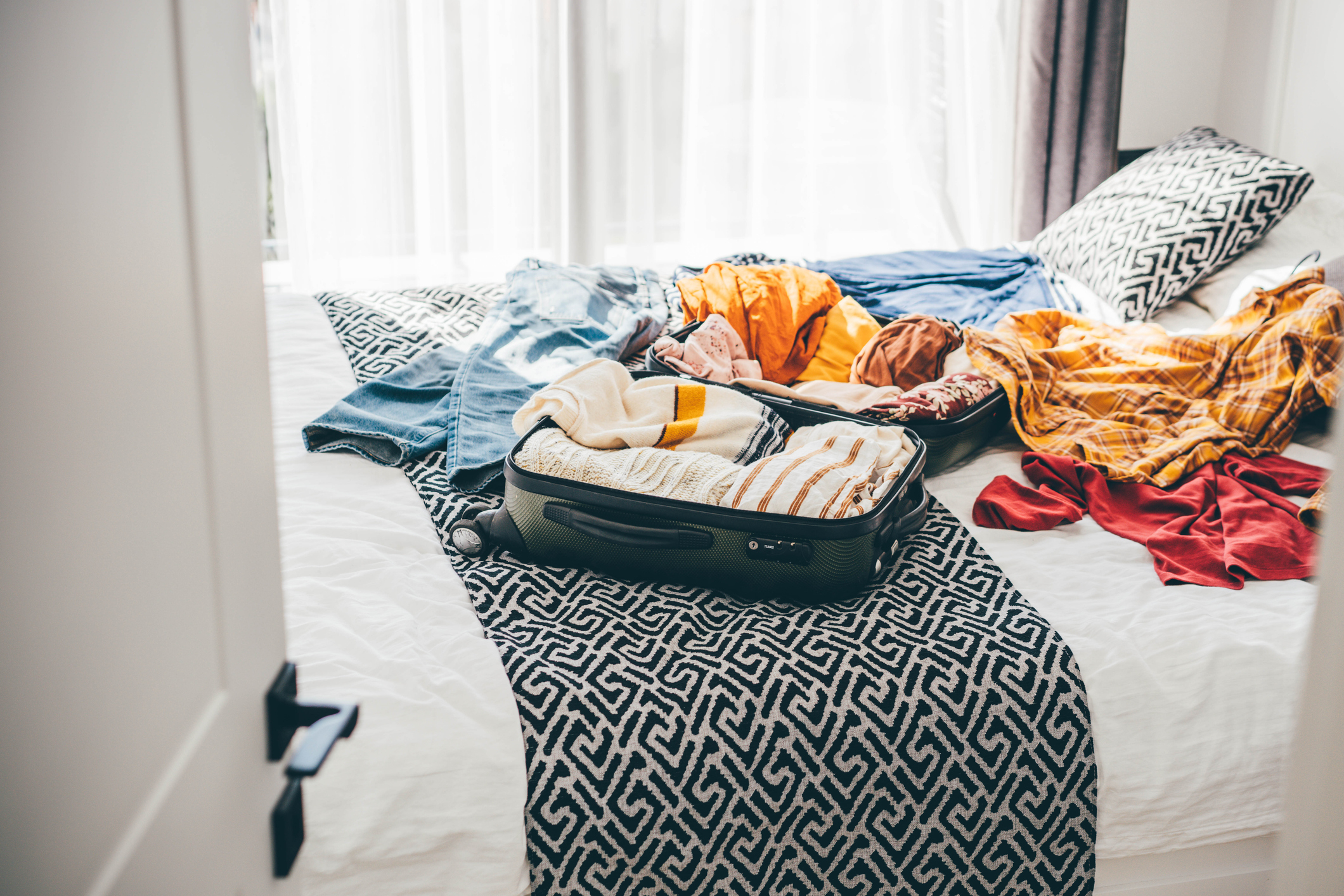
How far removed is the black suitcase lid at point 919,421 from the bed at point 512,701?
0.43ft

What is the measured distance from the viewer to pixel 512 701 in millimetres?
1058

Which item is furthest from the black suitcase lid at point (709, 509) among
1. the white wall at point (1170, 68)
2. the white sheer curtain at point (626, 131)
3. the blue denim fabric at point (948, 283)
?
the white wall at point (1170, 68)

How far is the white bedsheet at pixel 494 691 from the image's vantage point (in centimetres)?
99

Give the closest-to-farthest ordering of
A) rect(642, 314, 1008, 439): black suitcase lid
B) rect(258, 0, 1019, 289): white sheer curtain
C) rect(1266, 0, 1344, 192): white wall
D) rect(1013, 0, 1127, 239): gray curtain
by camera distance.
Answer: rect(642, 314, 1008, 439): black suitcase lid, rect(1266, 0, 1344, 192): white wall, rect(258, 0, 1019, 289): white sheer curtain, rect(1013, 0, 1127, 239): gray curtain

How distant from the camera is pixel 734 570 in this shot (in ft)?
4.03

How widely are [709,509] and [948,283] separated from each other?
4.90 feet

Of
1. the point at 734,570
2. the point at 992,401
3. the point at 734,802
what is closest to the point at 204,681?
the point at 734,802

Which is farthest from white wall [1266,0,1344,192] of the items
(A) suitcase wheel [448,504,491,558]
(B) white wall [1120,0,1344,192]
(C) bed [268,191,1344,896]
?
(A) suitcase wheel [448,504,491,558]

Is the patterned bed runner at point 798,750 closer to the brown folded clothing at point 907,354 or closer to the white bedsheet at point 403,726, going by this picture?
the white bedsheet at point 403,726

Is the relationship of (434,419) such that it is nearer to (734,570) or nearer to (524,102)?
(734,570)

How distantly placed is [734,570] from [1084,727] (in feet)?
1.35

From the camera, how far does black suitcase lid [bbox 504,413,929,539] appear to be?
3.91 ft

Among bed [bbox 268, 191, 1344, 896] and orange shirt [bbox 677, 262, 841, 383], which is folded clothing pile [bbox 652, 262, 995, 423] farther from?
bed [bbox 268, 191, 1344, 896]

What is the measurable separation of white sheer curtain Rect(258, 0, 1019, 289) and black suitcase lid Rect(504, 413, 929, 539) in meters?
2.12
